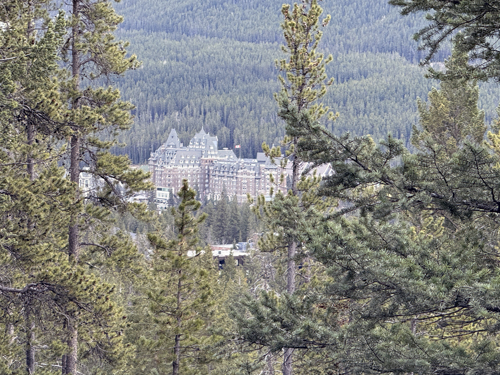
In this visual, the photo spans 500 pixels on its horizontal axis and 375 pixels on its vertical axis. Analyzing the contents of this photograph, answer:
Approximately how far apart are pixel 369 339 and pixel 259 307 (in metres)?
1.28

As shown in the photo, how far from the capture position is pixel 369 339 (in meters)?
5.74

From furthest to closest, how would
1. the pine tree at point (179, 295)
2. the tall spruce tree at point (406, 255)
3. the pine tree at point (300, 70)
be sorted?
the pine tree at point (300, 70)
the pine tree at point (179, 295)
the tall spruce tree at point (406, 255)

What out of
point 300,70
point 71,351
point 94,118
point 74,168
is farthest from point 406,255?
point 300,70

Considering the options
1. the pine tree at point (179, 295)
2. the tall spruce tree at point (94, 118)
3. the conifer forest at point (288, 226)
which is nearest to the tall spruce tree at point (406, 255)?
the conifer forest at point (288, 226)

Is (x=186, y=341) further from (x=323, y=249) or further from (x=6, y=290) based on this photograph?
(x=323, y=249)

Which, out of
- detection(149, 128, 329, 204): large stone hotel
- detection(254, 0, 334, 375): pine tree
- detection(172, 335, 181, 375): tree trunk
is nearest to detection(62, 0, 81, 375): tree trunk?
detection(172, 335, 181, 375): tree trunk

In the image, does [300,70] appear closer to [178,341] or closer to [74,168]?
[74,168]

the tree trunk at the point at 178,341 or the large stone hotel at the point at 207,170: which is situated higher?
the tree trunk at the point at 178,341

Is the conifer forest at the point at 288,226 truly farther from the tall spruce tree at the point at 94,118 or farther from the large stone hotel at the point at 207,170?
the large stone hotel at the point at 207,170

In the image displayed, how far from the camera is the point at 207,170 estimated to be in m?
144

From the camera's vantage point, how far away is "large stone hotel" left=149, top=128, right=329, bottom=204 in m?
128

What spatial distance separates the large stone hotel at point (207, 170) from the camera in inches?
5039

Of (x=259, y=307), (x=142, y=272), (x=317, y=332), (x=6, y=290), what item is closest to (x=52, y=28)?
(x=6, y=290)

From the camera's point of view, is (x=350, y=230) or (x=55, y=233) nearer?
(x=350, y=230)
